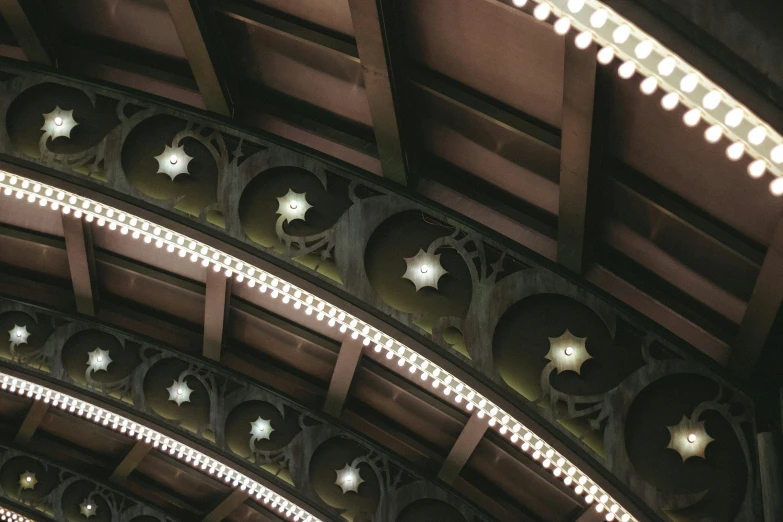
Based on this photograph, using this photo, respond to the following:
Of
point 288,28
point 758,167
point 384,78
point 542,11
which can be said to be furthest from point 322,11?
point 758,167

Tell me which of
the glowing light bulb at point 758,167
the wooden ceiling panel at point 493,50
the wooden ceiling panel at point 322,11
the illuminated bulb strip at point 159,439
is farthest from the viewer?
the illuminated bulb strip at point 159,439

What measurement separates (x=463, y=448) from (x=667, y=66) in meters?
6.94

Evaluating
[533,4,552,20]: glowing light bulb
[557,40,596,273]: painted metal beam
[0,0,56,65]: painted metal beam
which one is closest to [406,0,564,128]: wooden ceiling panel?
[557,40,596,273]: painted metal beam

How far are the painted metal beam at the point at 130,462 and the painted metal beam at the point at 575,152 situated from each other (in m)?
8.68

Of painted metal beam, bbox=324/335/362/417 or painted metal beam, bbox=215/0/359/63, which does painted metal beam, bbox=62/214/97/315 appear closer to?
painted metal beam, bbox=324/335/362/417

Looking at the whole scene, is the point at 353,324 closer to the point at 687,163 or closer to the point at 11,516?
the point at 687,163

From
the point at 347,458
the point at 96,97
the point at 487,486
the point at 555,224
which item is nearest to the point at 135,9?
the point at 96,97

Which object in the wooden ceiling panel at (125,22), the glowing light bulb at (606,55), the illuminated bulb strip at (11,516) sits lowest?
the glowing light bulb at (606,55)

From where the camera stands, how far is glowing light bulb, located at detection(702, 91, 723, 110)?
13.5 ft

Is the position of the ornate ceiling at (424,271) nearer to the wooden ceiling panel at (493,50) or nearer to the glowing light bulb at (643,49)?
the wooden ceiling panel at (493,50)

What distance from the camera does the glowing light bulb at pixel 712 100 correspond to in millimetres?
4129

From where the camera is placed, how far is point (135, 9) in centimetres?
795

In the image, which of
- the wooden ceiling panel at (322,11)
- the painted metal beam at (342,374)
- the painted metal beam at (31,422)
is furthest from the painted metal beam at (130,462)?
the wooden ceiling panel at (322,11)

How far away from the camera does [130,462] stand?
45.2ft
